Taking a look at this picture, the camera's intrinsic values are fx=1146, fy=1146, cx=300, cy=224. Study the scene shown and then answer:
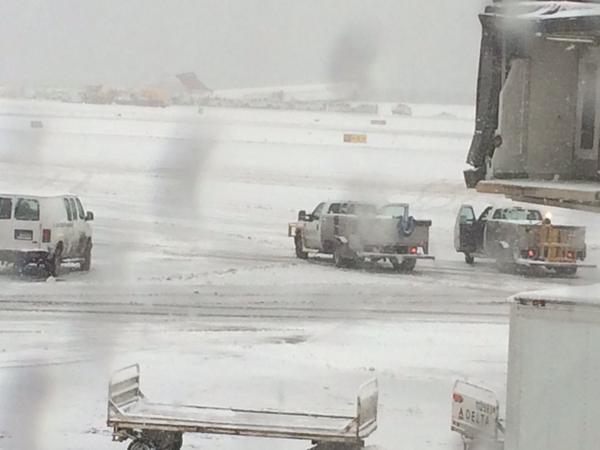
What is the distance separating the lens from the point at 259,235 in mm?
19078

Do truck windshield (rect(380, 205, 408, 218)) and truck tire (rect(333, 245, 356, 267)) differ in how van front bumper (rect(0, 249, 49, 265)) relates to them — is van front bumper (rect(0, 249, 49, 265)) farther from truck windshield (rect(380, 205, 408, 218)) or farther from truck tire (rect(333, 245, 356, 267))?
truck windshield (rect(380, 205, 408, 218))

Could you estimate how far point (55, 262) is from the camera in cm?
1463

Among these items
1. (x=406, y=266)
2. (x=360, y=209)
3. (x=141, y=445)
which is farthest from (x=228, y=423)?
(x=360, y=209)

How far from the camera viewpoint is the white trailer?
4.48 m

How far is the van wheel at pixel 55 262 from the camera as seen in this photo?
1461 centimetres

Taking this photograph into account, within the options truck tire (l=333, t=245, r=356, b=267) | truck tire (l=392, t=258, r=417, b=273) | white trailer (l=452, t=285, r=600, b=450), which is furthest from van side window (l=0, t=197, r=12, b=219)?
white trailer (l=452, t=285, r=600, b=450)

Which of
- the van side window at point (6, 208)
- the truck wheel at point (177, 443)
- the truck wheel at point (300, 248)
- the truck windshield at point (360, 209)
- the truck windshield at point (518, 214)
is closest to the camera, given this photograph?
the truck wheel at point (177, 443)

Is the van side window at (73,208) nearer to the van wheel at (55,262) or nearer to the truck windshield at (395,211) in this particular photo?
the van wheel at (55,262)

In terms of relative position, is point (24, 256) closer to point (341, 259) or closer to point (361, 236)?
point (341, 259)

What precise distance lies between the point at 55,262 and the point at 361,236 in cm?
470

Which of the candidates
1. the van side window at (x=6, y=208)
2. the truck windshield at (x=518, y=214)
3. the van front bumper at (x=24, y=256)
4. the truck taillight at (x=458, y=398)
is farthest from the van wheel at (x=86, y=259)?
the truck taillight at (x=458, y=398)

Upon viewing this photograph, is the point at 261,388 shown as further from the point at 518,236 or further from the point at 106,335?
the point at 518,236

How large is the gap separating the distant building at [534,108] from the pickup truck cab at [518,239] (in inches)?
442

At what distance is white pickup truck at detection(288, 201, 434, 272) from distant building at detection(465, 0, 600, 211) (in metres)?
11.0
